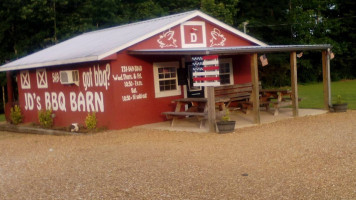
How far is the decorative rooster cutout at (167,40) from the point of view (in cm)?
1505

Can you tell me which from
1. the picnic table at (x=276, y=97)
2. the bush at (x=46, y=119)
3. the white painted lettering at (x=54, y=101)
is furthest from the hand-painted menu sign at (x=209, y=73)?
the bush at (x=46, y=119)

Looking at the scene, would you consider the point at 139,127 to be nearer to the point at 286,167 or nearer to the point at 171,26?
the point at 171,26

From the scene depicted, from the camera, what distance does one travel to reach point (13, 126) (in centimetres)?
1797

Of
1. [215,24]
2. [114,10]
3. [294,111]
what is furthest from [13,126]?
[114,10]

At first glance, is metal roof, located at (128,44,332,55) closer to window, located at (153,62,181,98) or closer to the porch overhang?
the porch overhang

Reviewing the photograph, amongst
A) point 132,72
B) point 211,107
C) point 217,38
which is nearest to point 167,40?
point 132,72

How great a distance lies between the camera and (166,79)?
1521 centimetres

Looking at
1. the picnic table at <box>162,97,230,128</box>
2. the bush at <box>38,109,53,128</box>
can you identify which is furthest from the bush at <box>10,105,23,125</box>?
the picnic table at <box>162,97,230,128</box>

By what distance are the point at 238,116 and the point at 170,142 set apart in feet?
16.6

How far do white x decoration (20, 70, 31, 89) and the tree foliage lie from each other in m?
11.5

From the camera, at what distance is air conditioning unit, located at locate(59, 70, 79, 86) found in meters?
15.1

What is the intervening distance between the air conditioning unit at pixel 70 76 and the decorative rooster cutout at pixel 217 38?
5023mm

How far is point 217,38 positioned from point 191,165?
9553mm

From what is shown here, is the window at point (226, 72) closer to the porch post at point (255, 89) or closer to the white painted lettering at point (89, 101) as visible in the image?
the porch post at point (255, 89)
